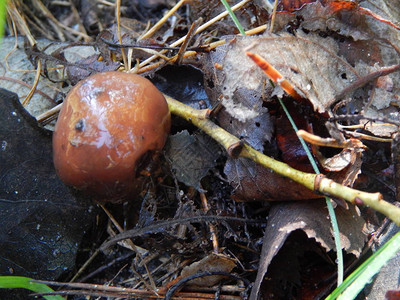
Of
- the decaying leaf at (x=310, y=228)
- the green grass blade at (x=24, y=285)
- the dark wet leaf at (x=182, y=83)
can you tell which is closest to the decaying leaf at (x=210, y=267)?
the decaying leaf at (x=310, y=228)

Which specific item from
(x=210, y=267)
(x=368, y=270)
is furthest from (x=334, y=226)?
(x=210, y=267)

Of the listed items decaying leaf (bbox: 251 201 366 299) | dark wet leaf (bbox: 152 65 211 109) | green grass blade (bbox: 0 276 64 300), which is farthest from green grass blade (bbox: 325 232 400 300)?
green grass blade (bbox: 0 276 64 300)

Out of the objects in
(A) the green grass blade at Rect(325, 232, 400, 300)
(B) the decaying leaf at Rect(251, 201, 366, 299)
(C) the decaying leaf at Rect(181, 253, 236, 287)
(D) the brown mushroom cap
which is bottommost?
(C) the decaying leaf at Rect(181, 253, 236, 287)

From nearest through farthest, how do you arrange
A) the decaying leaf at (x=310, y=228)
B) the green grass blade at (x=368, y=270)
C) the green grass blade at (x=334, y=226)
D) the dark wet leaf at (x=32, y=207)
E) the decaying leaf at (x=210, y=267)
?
1. the green grass blade at (x=368, y=270)
2. the green grass blade at (x=334, y=226)
3. the decaying leaf at (x=310, y=228)
4. the decaying leaf at (x=210, y=267)
5. the dark wet leaf at (x=32, y=207)

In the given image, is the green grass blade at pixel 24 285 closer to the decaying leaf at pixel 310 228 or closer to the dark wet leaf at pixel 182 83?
the decaying leaf at pixel 310 228

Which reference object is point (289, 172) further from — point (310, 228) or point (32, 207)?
point (32, 207)

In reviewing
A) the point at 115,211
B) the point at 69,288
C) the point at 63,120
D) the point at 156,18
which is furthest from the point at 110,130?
the point at 156,18

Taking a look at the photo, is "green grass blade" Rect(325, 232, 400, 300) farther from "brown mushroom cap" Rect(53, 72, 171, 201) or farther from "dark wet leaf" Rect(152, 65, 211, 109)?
"dark wet leaf" Rect(152, 65, 211, 109)
